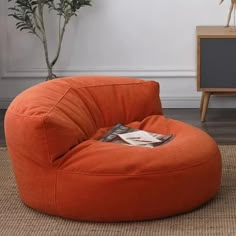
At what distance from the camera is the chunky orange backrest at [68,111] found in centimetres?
263

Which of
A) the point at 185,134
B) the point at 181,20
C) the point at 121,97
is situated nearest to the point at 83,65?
the point at 181,20

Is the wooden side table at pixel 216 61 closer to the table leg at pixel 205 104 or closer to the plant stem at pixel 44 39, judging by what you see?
the table leg at pixel 205 104

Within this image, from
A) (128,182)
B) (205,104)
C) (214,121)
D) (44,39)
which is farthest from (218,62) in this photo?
(128,182)

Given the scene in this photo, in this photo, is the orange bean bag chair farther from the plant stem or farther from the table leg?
the plant stem

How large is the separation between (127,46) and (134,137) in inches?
69.7

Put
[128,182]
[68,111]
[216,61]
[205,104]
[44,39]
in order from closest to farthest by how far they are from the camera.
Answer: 1. [128,182]
2. [68,111]
3. [216,61]
4. [205,104]
5. [44,39]

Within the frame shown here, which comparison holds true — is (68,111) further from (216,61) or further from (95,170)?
(216,61)

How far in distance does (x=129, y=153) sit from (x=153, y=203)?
0.23m

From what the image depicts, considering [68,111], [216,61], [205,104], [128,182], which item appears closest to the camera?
[128,182]

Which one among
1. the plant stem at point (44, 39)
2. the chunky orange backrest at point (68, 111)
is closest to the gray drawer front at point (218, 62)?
the chunky orange backrest at point (68, 111)

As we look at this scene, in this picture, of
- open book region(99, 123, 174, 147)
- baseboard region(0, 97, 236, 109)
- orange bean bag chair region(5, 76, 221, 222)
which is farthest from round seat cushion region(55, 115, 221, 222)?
baseboard region(0, 97, 236, 109)

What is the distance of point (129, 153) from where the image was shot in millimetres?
2652

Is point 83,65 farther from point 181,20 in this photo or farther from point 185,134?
point 185,134

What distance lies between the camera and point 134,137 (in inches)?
117
